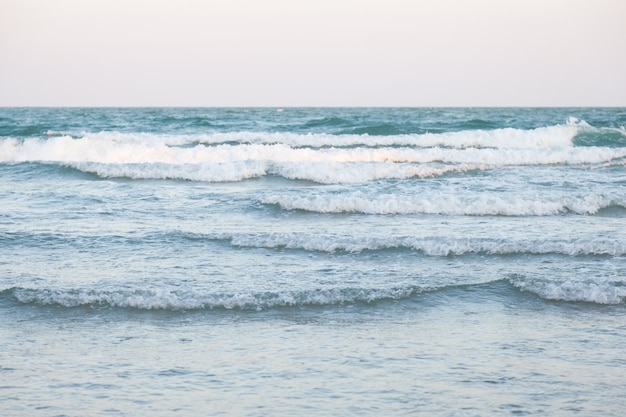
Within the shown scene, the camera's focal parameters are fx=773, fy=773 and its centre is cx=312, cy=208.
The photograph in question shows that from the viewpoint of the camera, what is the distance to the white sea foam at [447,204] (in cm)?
1194

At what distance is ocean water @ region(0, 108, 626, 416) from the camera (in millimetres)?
4902

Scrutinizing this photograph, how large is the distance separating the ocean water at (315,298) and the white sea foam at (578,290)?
0.02m

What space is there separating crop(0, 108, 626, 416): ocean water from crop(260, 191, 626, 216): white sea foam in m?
0.03

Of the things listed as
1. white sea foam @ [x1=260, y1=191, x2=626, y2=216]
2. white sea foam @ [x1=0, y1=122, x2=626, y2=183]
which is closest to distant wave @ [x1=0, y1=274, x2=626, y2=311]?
white sea foam @ [x1=260, y1=191, x2=626, y2=216]

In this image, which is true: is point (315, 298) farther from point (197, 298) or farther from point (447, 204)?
point (447, 204)

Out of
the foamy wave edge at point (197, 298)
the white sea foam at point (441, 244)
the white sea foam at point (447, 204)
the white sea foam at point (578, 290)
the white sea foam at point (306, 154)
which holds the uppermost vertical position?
the white sea foam at point (306, 154)

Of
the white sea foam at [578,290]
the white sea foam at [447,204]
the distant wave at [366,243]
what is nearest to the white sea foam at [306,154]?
the white sea foam at [447,204]

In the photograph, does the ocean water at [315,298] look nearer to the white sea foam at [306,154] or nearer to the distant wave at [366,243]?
the distant wave at [366,243]

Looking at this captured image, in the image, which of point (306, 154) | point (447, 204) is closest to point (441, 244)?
point (447, 204)

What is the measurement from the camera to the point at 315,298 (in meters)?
7.03

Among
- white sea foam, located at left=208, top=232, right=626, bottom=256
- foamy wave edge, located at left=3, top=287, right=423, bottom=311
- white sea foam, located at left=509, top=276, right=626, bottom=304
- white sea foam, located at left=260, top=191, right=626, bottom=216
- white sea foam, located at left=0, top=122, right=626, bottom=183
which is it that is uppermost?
white sea foam, located at left=0, top=122, right=626, bottom=183

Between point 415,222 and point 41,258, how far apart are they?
16.9 feet

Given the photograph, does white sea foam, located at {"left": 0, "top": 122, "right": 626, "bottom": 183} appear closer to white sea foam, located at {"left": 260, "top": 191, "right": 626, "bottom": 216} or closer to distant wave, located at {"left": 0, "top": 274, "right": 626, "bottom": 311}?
white sea foam, located at {"left": 260, "top": 191, "right": 626, "bottom": 216}

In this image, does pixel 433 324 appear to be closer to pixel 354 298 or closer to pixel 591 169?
pixel 354 298
